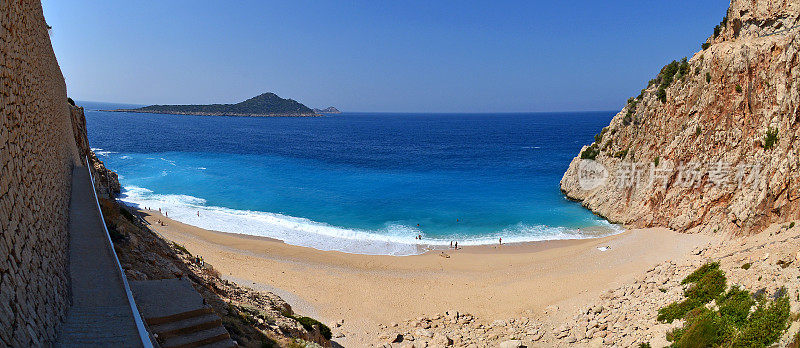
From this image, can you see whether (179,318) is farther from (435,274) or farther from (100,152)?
(100,152)

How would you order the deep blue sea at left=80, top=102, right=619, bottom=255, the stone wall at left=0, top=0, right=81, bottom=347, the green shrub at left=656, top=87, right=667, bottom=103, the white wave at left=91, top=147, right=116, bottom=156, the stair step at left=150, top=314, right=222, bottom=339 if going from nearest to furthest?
the stone wall at left=0, top=0, right=81, bottom=347 < the stair step at left=150, top=314, right=222, bottom=339 < the green shrub at left=656, top=87, right=667, bottom=103 < the deep blue sea at left=80, top=102, right=619, bottom=255 < the white wave at left=91, top=147, right=116, bottom=156

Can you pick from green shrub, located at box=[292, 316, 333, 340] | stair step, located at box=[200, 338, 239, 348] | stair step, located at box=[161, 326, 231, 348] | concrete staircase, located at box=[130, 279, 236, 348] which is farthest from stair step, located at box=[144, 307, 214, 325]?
green shrub, located at box=[292, 316, 333, 340]

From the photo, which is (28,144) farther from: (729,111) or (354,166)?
(354,166)

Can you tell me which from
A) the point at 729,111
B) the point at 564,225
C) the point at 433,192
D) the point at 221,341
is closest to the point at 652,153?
Result: the point at 729,111

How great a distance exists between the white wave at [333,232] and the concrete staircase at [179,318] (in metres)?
19.8

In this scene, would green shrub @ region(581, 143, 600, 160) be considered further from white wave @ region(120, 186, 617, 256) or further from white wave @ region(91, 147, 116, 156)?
white wave @ region(91, 147, 116, 156)

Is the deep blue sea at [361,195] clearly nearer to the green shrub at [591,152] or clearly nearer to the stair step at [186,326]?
the green shrub at [591,152]

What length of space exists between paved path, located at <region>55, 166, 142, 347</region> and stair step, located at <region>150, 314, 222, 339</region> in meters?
1.40

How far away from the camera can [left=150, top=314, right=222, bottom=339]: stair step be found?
8.02 metres

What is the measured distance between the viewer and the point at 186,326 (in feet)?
27.3

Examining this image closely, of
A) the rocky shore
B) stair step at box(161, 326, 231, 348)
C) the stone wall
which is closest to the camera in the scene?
the stone wall

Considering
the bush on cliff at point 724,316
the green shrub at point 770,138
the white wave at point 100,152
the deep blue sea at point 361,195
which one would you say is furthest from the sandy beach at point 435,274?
the white wave at point 100,152

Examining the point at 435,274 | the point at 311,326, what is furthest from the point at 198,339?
the point at 435,274

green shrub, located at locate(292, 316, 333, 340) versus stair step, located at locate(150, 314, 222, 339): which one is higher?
stair step, located at locate(150, 314, 222, 339)
